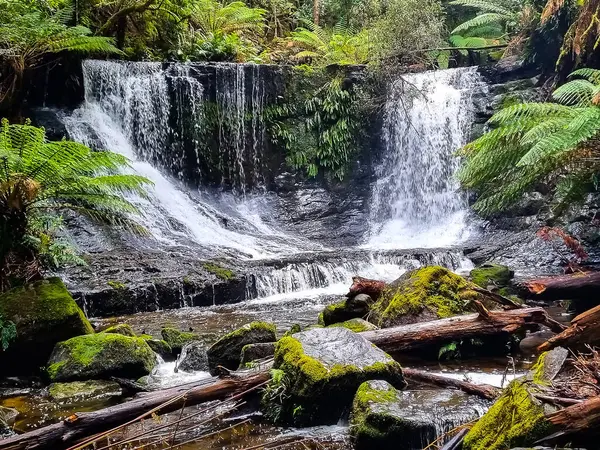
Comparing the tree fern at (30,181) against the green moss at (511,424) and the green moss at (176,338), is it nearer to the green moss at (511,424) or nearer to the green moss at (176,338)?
the green moss at (176,338)

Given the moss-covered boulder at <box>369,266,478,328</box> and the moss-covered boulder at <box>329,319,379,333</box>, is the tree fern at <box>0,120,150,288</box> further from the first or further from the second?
the moss-covered boulder at <box>369,266,478,328</box>

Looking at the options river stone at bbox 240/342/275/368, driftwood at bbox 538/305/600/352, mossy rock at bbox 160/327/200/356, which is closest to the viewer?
driftwood at bbox 538/305/600/352

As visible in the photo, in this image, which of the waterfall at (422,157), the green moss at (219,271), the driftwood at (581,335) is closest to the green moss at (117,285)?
the green moss at (219,271)

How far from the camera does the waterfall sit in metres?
14.8

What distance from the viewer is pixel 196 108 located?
15055 millimetres

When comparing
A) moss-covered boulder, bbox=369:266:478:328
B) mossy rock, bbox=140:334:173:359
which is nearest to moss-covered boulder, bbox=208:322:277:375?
mossy rock, bbox=140:334:173:359

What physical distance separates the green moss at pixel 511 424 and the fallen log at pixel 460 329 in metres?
2.04

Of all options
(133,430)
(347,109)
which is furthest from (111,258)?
(347,109)

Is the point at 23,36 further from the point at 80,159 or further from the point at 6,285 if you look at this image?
the point at 6,285

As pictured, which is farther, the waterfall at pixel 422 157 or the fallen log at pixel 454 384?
the waterfall at pixel 422 157

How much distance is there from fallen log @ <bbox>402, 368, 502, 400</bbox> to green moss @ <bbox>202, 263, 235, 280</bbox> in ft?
17.7

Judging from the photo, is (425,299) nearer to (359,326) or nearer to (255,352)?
(359,326)

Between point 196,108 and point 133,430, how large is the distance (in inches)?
484

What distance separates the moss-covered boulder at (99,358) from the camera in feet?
16.3
